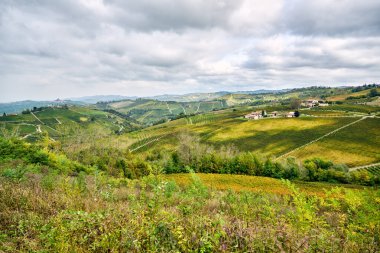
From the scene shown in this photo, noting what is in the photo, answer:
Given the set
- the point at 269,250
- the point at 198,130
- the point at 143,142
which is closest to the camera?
the point at 269,250

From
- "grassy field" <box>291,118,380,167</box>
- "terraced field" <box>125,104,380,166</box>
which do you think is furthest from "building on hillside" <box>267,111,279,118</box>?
"grassy field" <box>291,118,380,167</box>

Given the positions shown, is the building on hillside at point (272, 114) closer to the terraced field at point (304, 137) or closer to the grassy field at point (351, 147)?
the terraced field at point (304, 137)

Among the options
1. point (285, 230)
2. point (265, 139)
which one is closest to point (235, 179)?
point (285, 230)

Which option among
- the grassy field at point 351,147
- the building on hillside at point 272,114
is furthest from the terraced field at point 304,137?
the building on hillside at point 272,114

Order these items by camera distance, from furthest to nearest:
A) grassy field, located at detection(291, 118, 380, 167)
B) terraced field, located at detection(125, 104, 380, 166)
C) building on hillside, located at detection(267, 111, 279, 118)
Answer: building on hillside, located at detection(267, 111, 279, 118) → terraced field, located at detection(125, 104, 380, 166) → grassy field, located at detection(291, 118, 380, 167)

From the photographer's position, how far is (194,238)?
184 inches

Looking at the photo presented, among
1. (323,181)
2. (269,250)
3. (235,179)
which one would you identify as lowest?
(323,181)

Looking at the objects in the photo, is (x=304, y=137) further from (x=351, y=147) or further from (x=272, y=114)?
(x=272, y=114)

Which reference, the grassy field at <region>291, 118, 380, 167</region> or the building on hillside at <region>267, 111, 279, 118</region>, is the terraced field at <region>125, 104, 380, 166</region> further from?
the building on hillside at <region>267, 111, 279, 118</region>

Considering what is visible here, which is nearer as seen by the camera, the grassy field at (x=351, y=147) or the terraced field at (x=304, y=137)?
the grassy field at (x=351, y=147)

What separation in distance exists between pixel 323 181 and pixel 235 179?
33.4m

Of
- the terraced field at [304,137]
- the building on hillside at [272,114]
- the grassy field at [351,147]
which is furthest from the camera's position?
the building on hillside at [272,114]

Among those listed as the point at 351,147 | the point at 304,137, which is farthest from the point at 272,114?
the point at 351,147

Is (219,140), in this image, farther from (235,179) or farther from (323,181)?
(235,179)
